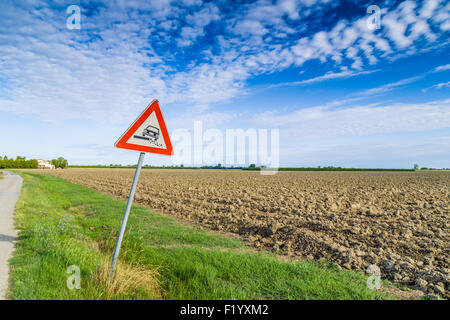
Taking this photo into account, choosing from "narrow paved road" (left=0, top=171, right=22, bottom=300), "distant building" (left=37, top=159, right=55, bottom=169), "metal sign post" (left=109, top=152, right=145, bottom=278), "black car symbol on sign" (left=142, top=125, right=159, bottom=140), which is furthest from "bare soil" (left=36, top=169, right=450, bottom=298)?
"distant building" (left=37, top=159, right=55, bottom=169)

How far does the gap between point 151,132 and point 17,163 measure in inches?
5089

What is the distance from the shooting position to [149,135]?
3.88 metres

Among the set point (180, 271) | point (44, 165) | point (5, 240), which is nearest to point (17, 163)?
point (44, 165)

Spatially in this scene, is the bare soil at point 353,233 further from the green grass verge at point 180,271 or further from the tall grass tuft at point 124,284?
the tall grass tuft at point 124,284

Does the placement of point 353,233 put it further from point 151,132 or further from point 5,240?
point 5,240

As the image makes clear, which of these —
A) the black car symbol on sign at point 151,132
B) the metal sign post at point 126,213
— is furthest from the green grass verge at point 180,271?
the black car symbol on sign at point 151,132

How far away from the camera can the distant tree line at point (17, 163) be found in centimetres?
9769

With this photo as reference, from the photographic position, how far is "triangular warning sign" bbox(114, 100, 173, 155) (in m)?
3.62

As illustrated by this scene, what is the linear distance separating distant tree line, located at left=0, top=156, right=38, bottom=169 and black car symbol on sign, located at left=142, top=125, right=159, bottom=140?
410 feet

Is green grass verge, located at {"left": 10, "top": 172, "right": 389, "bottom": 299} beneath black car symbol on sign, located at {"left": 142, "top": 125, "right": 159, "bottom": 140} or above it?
beneath

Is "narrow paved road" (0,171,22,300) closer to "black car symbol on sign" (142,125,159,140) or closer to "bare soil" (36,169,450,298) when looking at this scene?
"black car symbol on sign" (142,125,159,140)
